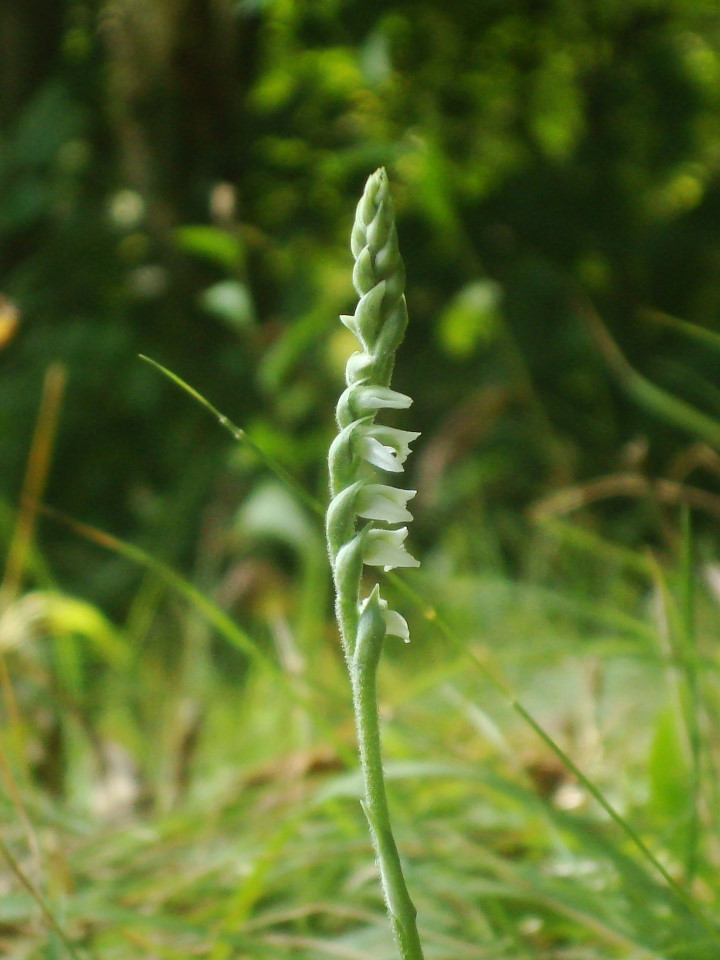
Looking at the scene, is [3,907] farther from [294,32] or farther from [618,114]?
[618,114]

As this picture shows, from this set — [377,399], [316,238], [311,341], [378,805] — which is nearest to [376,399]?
[377,399]

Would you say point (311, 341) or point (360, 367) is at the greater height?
point (311, 341)

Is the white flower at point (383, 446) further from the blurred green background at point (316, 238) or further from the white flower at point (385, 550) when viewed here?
the blurred green background at point (316, 238)

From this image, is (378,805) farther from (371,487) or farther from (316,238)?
(316,238)

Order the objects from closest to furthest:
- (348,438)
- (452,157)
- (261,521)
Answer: (348,438)
(261,521)
(452,157)

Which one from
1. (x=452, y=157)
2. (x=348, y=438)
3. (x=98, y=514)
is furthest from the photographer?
(x=452, y=157)

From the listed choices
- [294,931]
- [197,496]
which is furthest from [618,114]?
[294,931]
